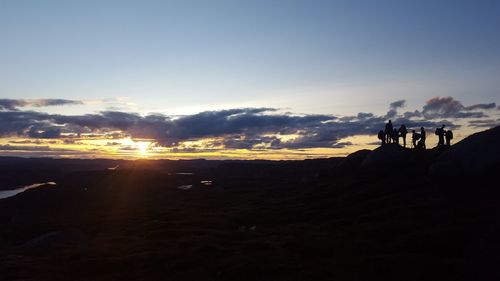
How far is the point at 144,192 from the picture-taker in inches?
6339

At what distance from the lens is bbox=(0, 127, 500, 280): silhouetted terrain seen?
1508 inches

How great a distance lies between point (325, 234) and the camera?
52.7m

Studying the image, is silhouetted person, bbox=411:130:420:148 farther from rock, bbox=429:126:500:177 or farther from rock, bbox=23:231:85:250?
rock, bbox=23:231:85:250

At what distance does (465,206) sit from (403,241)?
14522mm

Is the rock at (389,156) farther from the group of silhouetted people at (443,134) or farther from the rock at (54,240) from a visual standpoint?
the rock at (54,240)

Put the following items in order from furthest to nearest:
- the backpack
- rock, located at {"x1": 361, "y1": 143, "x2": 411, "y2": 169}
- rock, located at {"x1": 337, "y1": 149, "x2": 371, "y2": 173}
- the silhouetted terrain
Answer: rock, located at {"x1": 337, "y1": 149, "x2": 371, "y2": 173} → rock, located at {"x1": 361, "y1": 143, "x2": 411, "y2": 169} → the backpack → the silhouetted terrain

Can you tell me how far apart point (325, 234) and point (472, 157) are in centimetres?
2804

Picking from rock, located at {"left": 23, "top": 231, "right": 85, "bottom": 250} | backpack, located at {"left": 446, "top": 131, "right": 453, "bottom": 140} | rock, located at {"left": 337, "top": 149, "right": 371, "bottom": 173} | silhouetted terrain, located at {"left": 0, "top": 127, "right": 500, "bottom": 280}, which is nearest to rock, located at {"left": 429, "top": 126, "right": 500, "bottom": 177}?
silhouetted terrain, located at {"left": 0, "top": 127, "right": 500, "bottom": 280}

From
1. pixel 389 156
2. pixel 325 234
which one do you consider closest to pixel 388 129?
pixel 389 156

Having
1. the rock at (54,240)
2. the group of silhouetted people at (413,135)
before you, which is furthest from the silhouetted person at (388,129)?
the rock at (54,240)

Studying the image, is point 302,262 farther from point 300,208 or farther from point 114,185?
point 114,185

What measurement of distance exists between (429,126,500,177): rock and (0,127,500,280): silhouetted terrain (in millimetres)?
174

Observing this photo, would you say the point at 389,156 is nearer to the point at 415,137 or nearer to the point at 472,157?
the point at 415,137

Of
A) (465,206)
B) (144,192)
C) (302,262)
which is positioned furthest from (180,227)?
(144,192)
